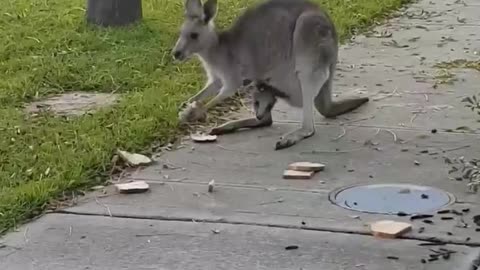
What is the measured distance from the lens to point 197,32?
21.9ft

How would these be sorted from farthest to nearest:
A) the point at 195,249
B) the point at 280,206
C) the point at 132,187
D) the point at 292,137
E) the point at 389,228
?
the point at 292,137 → the point at 132,187 → the point at 280,206 → the point at 389,228 → the point at 195,249

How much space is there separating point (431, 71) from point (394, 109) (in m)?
1.11

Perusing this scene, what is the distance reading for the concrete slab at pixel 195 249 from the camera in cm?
462

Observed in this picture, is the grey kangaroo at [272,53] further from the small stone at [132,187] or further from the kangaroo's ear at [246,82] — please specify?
the small stone at [132,187]

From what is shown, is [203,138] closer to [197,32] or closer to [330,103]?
[197,32]

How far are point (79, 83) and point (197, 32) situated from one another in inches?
54.4

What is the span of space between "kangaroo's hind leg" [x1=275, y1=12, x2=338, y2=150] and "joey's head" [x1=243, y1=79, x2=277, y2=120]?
286 millimetres

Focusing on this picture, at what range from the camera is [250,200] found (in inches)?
215

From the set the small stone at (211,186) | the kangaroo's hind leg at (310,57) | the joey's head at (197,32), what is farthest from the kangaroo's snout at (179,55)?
the small stone at (211,186)

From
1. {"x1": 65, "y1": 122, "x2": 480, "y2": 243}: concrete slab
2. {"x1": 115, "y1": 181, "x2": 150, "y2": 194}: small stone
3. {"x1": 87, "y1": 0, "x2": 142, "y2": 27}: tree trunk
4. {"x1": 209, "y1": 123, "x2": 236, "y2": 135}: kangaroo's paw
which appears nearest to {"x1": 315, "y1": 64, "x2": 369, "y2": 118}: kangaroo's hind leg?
{"x1": 65, "y1": 122, "x2": 480, "y2": 243}: concrete slab

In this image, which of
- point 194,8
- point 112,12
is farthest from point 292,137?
point 112,12

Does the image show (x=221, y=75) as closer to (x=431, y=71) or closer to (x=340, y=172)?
(x=340, y=172)

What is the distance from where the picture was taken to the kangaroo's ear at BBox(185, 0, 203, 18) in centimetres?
664

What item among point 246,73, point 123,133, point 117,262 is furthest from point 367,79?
point 117,262
